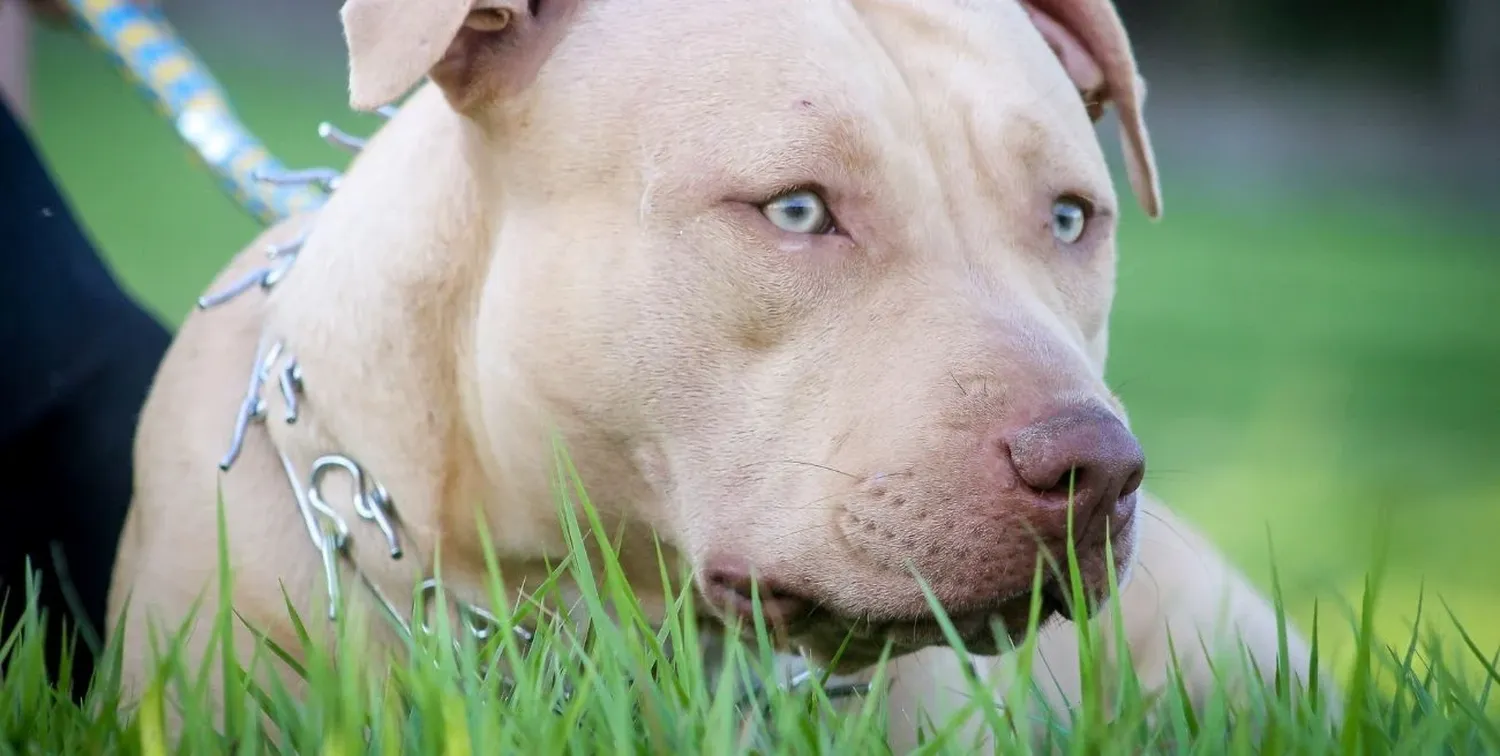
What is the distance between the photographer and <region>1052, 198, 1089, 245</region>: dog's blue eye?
101 inches

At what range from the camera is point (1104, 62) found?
295 centimetres

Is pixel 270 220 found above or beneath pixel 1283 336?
above

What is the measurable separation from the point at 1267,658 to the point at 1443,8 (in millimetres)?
12059

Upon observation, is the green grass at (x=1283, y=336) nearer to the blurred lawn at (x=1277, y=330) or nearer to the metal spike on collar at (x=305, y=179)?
the blurred lawn at (x=1277, y=330)

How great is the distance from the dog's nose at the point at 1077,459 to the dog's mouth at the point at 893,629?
12 centimetres

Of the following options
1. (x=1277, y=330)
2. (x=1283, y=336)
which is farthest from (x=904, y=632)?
(x=1277, y=330)

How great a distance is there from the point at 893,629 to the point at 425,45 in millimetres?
985

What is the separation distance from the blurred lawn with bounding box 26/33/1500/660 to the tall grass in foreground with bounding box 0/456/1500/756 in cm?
21

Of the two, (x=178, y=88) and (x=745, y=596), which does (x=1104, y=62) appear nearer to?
(x=745, y=596)

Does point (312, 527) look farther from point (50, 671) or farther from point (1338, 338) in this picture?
point (1338, 338)

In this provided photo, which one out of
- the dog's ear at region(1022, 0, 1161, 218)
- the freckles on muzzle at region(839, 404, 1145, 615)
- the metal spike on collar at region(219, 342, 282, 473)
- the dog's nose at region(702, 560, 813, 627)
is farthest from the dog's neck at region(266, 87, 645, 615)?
the dog's ear at region(1022, 0, 1161, 218)

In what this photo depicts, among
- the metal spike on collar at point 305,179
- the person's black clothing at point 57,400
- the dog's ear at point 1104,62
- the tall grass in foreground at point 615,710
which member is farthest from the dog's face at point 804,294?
the person's black clothing at point 57,400

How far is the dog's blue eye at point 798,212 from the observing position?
2.29 m

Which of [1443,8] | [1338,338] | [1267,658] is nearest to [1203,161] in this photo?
[1443,8]
